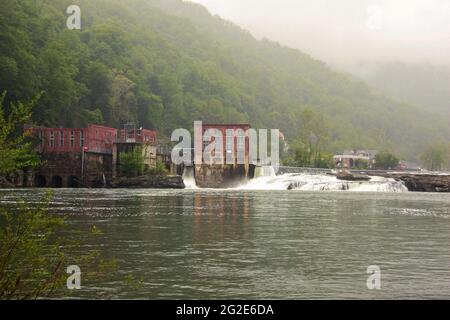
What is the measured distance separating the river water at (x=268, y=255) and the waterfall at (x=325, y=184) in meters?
45.5

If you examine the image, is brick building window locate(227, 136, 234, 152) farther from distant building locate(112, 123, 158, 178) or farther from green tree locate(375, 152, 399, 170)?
green tree locate(375, 152, 399, 170)

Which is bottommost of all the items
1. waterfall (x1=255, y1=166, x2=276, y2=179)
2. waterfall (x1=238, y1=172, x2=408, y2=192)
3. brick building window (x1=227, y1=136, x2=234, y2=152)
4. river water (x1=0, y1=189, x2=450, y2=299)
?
river water (x1=0, y1=189, x2=450, y2=299)

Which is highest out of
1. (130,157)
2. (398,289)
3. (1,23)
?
(1,23)

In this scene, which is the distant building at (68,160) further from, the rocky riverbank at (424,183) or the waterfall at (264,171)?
the rocky riverbank at (424,183)

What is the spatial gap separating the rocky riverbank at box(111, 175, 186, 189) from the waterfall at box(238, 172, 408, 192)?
44.7ft

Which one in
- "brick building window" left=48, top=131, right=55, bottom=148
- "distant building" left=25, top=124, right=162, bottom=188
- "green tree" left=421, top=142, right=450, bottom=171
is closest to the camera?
"distant building" left=25, top=124, right=162, bottom=188

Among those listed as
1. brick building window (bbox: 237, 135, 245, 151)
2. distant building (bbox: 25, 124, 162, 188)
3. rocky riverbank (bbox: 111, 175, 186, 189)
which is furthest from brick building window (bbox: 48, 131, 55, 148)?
brick building window (bbox: 237, 135, 245, 151)

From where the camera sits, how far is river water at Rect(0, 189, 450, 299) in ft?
42.0

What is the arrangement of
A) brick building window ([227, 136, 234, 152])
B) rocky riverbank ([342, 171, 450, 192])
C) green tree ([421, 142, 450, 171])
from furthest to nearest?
1. green tree ([421, 142, 450, 171])
2. brick building window ([227, 136, 234, 152])
3. rocky riverbank ([342, 171, 450, 192])

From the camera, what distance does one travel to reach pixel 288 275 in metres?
14.6
